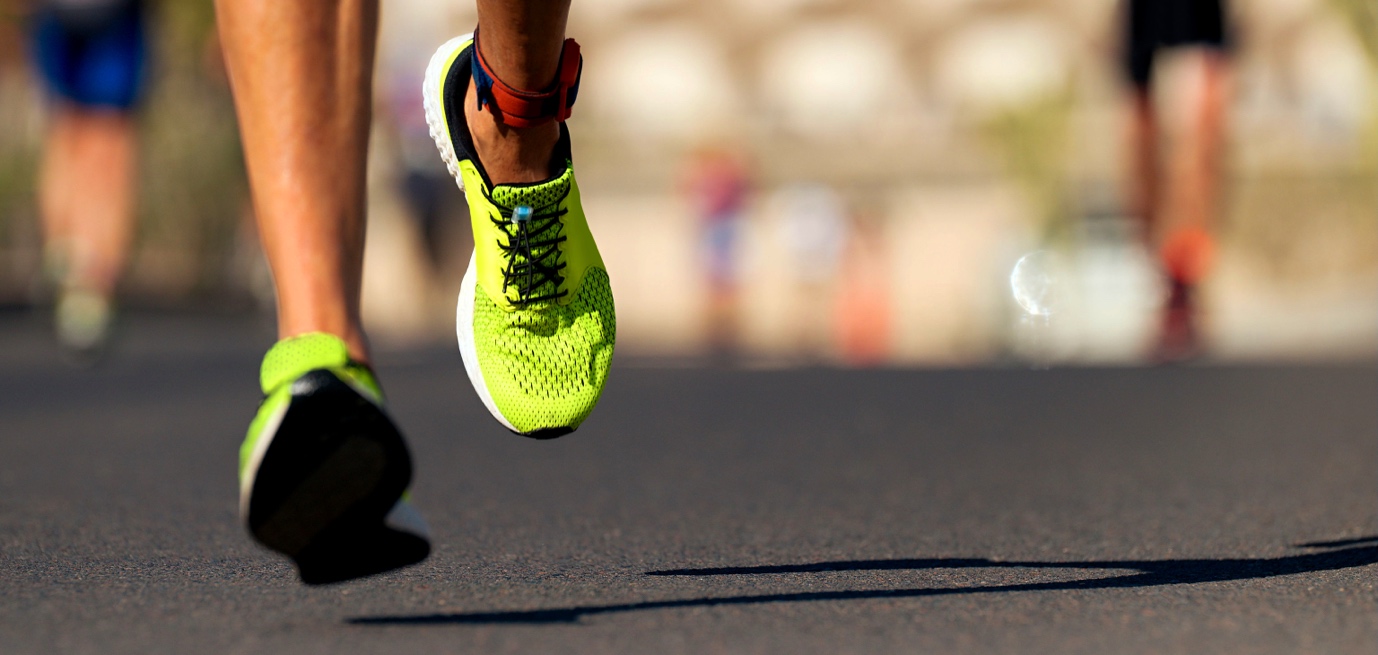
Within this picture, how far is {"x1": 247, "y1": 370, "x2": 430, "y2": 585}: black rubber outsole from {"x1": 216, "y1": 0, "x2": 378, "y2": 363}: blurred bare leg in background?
23 centimetres

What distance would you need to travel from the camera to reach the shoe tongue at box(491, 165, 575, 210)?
259 cm

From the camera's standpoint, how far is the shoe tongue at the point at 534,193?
2.59 m

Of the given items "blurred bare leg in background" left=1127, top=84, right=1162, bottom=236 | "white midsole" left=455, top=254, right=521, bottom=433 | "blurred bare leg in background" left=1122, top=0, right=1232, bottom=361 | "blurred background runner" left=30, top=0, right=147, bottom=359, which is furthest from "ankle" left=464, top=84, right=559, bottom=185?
"blurred background runner" left=30, top=0, right=147, bottom=359

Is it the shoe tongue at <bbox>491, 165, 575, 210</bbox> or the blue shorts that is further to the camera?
the blue shorts

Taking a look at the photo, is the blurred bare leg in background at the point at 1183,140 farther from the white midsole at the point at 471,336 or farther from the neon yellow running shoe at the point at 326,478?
the neon yellow running shoe at the point at 326,478

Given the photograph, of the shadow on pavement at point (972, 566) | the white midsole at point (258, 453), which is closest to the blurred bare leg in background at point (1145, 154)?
the shadow on pavement at point (972, 566)

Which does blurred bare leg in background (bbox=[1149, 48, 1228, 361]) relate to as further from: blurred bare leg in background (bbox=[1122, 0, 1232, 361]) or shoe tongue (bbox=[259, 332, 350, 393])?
shoe tongue (bbox=[259, 332, 350, 393])

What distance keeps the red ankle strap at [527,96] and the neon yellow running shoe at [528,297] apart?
0.07 metres

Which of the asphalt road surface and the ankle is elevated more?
the ankle

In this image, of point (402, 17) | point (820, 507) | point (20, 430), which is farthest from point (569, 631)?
point (402, 17)

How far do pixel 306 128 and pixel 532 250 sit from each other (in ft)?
1.13

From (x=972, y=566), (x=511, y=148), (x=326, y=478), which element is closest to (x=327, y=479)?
(x=326, y=478)

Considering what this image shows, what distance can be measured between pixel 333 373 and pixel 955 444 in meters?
3.00

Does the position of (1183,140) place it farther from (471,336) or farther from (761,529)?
(471,336)
